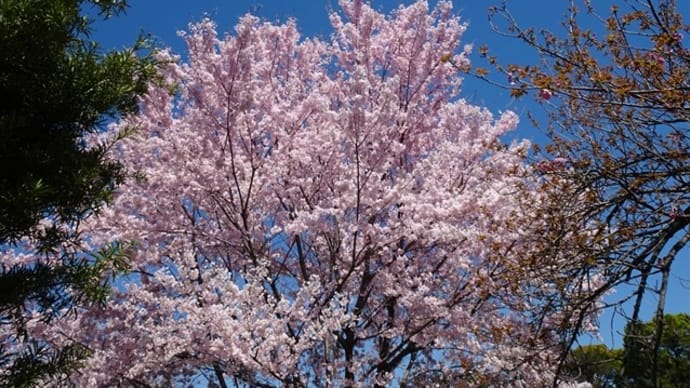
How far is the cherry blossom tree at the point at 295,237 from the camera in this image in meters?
7.78

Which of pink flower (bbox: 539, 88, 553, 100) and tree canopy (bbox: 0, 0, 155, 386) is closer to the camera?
pink flower (bbox: 539, 88, 553, 100)

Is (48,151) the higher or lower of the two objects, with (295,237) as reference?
lower

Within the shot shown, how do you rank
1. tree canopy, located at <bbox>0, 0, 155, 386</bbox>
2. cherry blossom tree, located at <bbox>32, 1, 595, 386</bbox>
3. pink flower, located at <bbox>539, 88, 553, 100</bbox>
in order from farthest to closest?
cherry blossom tree, located at <bbox>32, 1, 595, 386</bbox> < tree canopy, located at <bbox>0, 0, 155, 386</bbox> < pink flower, located at <bbox>539, 88, 553, 100</bbox>

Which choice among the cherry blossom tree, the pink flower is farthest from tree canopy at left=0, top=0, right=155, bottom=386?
the pink flower

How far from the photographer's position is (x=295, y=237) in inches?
364

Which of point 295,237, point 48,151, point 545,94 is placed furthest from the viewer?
point 295,237

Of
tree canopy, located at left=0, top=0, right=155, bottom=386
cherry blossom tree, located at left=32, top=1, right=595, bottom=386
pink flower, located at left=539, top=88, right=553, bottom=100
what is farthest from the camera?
cherry blossom tree, located at left=32, top=1, right=595, bottom=386

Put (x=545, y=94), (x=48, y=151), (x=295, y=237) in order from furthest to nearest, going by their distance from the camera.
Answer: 1. (x=295, y=237)
2. (x=48, y=151)
3. (x=545, y=94)

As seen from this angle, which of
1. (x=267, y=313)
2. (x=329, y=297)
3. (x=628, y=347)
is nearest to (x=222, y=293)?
(x=267, y=313)

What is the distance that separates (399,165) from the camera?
10531 millimetres

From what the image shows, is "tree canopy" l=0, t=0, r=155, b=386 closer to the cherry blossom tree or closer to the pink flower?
the cherry blossom tree

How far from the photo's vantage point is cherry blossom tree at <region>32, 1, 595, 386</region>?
7777mm

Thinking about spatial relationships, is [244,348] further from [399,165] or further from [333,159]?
[399,165]

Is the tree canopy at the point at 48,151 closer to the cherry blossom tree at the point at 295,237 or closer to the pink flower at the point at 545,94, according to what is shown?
the cherry blossom tree at the point at 295,237
